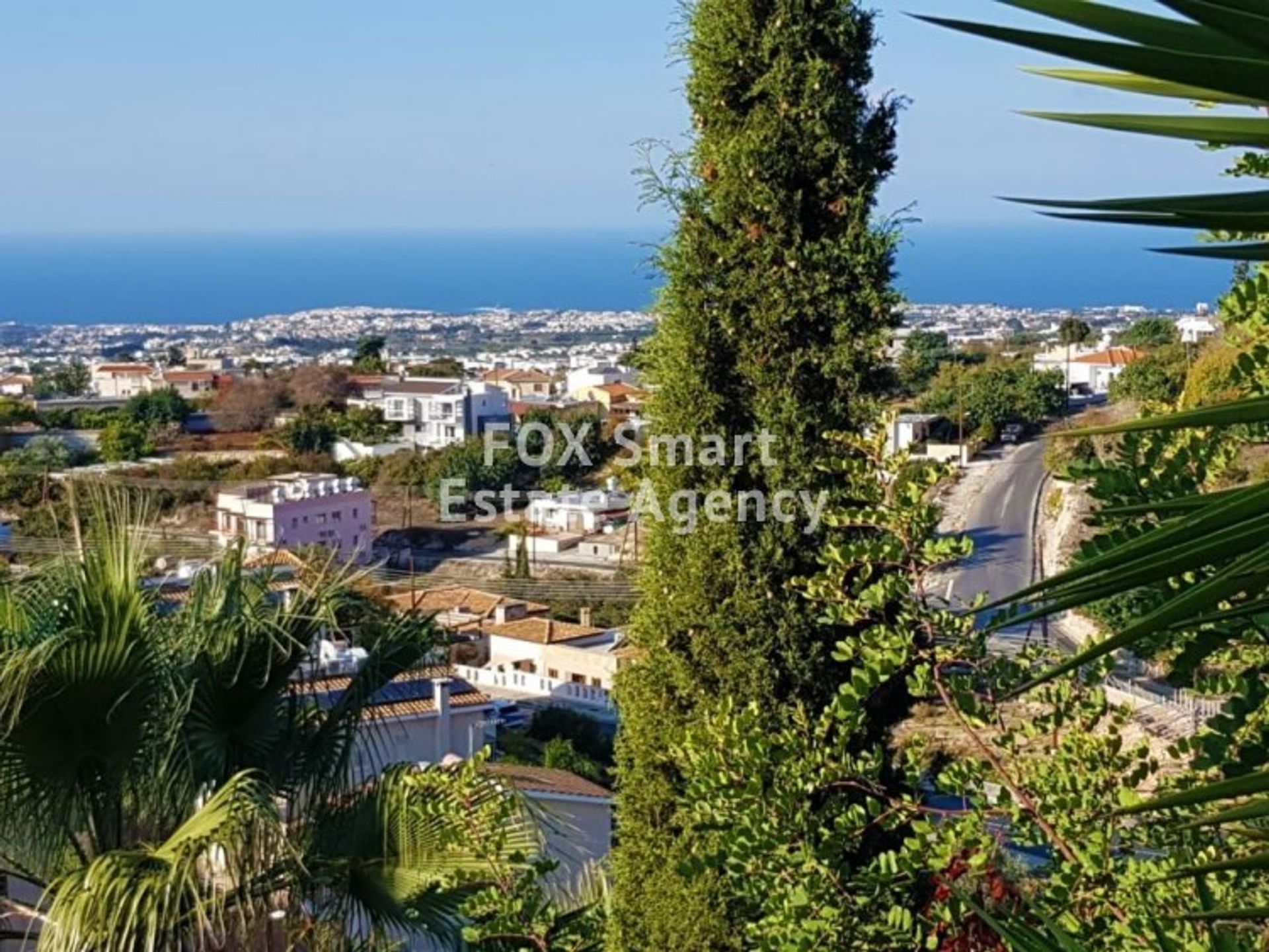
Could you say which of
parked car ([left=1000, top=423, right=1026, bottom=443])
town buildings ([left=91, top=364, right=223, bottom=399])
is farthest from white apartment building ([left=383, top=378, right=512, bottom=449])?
parked car ([left=1000, top=423, right=1026, bottom=443])

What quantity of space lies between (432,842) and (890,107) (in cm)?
248

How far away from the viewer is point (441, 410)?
1800 inches

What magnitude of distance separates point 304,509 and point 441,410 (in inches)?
622

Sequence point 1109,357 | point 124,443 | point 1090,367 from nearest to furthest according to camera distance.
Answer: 1. point 124,443
2. point 1109,357
3. point 1090,367

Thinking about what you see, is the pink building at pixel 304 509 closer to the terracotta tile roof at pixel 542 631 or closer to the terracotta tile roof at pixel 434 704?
the terracotta tile roof at pixel 542 631

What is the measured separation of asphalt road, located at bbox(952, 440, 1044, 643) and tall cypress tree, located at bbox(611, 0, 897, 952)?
12049 millimetres

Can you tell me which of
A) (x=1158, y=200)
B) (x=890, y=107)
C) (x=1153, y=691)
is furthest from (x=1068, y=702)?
(x=1153, y=691)

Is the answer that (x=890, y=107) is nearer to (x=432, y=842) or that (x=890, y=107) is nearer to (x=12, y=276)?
(x=432, y=842)

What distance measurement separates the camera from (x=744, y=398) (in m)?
4.09

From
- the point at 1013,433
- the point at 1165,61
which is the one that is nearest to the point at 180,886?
the point at 1165,61

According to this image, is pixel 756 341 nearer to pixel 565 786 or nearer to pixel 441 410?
pixel 565 786

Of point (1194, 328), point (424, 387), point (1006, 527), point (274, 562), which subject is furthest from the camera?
point (424, 387)

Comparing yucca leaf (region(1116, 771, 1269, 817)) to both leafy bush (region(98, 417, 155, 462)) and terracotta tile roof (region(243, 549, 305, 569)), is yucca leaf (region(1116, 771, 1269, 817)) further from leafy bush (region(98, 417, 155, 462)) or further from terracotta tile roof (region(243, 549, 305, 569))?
leafy bush (region(98, 417, 155, 462))

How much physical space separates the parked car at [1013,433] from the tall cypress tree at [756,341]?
33.7 m
